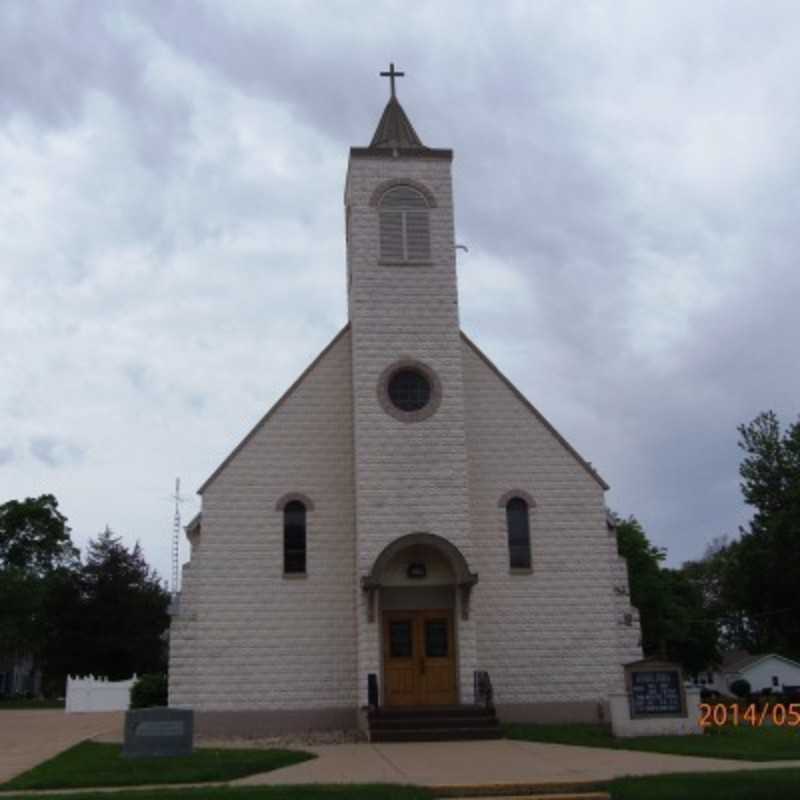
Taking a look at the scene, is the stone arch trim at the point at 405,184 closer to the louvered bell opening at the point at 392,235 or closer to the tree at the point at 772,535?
the louvered bell opening at the point at 392,235

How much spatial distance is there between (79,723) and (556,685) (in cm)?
1641

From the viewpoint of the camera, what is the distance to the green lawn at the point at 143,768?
1542 centimetres

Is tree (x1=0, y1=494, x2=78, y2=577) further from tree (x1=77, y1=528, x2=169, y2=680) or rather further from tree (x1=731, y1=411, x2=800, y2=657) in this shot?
tree (x1=731, y1=411, x2=800, y2=657)

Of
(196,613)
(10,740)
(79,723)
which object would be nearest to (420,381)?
(196,613)

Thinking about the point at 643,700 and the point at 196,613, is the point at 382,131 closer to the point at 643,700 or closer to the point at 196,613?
the point at 196,613

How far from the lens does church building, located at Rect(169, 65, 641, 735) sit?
24.5 meters

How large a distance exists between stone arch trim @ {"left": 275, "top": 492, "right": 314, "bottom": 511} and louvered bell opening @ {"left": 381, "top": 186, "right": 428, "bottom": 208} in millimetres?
7990

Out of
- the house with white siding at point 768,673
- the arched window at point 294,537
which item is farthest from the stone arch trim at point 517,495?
the house with white siding at point 768,673

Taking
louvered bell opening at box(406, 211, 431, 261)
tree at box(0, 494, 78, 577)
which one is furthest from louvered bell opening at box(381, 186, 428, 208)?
tree at box(0, 494, 78, 577)

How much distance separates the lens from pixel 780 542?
4794 centimetres

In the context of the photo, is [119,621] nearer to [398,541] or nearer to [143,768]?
[398,541]

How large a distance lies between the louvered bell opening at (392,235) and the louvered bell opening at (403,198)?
0.24m

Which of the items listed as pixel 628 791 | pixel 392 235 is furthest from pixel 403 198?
pixel 628 791

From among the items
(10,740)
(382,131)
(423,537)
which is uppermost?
(382,131)
